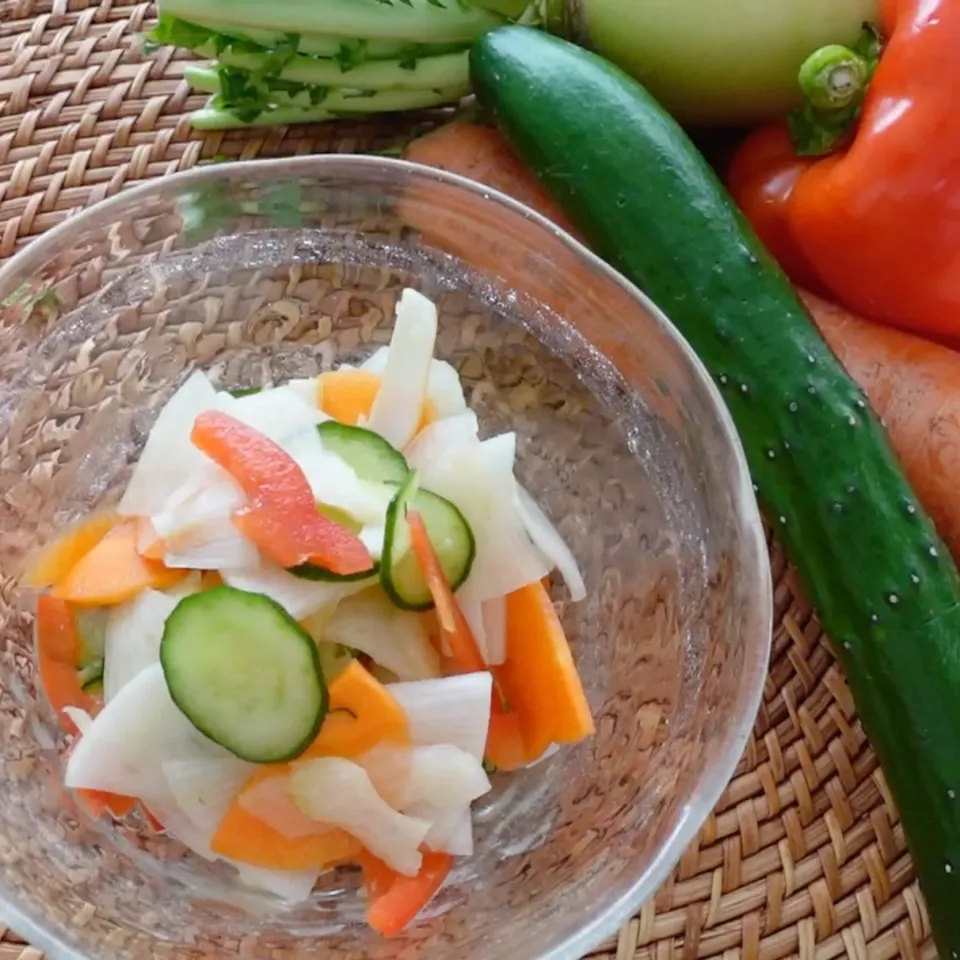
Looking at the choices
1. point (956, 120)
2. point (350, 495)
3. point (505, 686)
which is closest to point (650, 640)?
point (505, 686)

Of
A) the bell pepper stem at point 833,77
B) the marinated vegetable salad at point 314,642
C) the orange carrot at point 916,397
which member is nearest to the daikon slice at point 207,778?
the marinated vegetable salad at point 314,642

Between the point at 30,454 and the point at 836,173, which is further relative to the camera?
the point at 836,173

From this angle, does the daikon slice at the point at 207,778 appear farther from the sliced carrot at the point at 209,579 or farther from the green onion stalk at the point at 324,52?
the green onion stalk at the point at 324,52

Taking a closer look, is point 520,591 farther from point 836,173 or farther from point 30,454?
point 836,173

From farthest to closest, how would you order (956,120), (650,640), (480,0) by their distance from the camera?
(480,0) → (956,120) → (650,640)

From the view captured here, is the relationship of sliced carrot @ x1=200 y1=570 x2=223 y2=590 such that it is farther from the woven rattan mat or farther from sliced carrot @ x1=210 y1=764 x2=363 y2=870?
the woven rattan mat

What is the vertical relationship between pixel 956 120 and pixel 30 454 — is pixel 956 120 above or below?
above

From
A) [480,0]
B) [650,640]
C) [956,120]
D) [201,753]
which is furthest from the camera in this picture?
[480,0]

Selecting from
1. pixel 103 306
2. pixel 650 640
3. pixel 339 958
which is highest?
pixel 103 306
